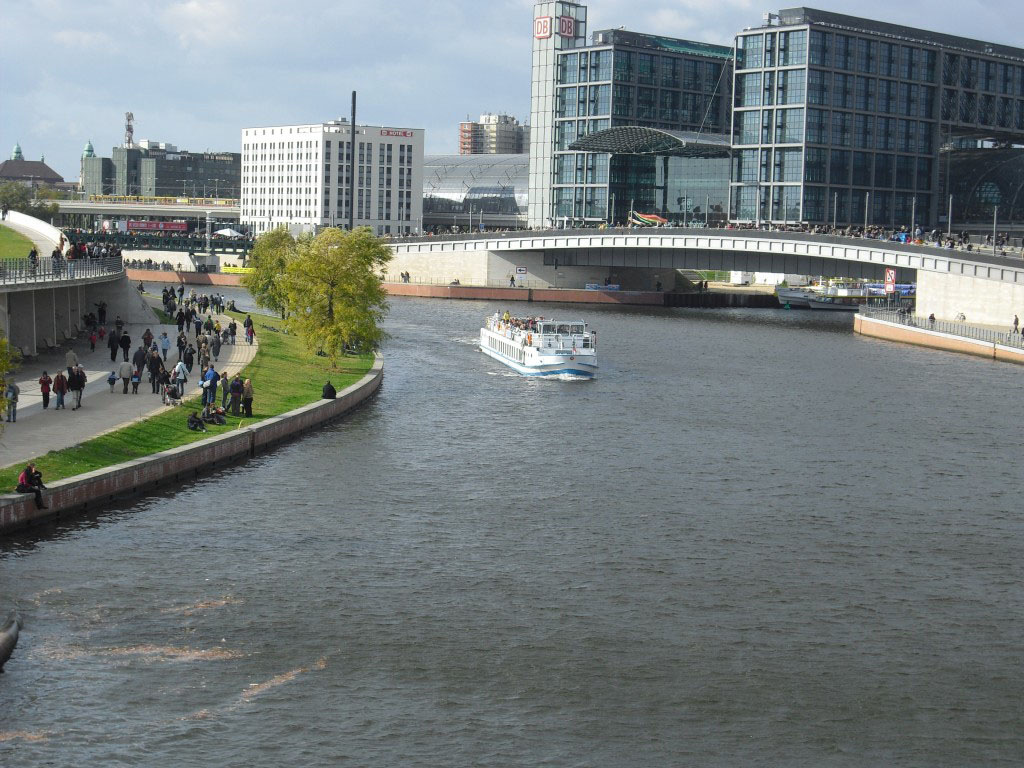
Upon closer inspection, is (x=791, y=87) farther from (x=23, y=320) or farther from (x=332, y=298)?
(x=23, y=320)

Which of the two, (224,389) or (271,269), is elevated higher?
(271,269)

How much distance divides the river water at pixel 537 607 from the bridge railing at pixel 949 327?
35.9 m

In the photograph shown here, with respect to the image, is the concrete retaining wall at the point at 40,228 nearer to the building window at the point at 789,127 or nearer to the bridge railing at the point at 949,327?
the bridge railing at the point at 949,327

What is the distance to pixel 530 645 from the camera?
29547 mm

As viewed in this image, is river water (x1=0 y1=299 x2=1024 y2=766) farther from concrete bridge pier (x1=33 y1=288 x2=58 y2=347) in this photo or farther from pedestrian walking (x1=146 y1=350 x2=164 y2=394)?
concrete bridge pier (x1=33 y1=288 x2=58 y2=347)

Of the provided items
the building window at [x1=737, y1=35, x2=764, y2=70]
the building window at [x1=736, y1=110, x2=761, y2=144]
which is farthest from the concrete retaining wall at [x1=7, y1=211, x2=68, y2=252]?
the building window at [x1=737, y1=35, x2=764, y2=70]

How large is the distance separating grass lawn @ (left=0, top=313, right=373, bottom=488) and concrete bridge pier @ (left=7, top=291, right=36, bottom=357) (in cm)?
786

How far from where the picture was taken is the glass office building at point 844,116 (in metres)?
171

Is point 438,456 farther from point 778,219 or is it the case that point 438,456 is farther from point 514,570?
point 778,219

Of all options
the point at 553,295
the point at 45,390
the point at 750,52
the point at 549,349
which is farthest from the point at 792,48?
the point at 45,390

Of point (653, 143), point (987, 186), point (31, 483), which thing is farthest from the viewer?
point (987, 186)

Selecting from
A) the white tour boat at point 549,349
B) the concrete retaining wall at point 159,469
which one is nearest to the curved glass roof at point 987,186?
the white tour boat at point 549,349

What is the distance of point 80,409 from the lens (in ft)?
157

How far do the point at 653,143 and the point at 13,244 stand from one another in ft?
356
